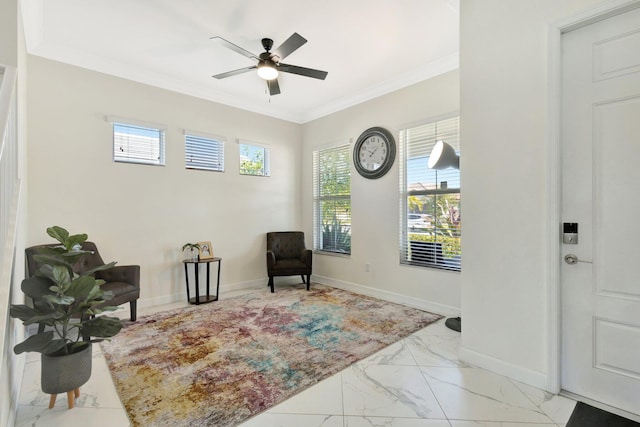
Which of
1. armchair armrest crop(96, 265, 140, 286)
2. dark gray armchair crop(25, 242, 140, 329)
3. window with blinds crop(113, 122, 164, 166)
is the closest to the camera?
dark gray armchair crop(25, 242, 140, 329)

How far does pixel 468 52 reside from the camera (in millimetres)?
2330

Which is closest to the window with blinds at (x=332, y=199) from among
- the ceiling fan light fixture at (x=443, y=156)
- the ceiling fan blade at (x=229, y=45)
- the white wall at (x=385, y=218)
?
the white wall at (x=385, y=218)

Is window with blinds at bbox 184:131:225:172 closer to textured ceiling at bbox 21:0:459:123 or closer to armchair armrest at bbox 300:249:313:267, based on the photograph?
textured ceiling at bbox 21:0:459:123

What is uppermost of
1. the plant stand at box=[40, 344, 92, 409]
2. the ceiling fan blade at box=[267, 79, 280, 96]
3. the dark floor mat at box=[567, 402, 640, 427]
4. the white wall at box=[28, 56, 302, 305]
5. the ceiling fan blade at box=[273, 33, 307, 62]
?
the ceiling fan blade at box=[273, 33, 307, 62]

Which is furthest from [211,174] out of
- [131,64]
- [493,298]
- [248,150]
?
[493,298]

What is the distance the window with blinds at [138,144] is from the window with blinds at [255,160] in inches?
47.2

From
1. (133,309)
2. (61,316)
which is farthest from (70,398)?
(133,309)

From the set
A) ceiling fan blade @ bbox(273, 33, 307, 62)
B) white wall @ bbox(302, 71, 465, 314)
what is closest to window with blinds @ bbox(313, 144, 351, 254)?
white wall @ bbox(302, 71, 465, 314)

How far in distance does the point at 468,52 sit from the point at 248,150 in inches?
136

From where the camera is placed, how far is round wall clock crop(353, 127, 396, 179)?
13.5 ft

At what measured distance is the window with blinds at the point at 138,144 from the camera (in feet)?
12.0

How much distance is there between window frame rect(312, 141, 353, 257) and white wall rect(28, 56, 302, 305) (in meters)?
0.51

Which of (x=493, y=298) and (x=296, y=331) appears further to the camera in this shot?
(x=296, y=331)

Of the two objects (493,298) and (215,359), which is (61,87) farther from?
(493,298)
